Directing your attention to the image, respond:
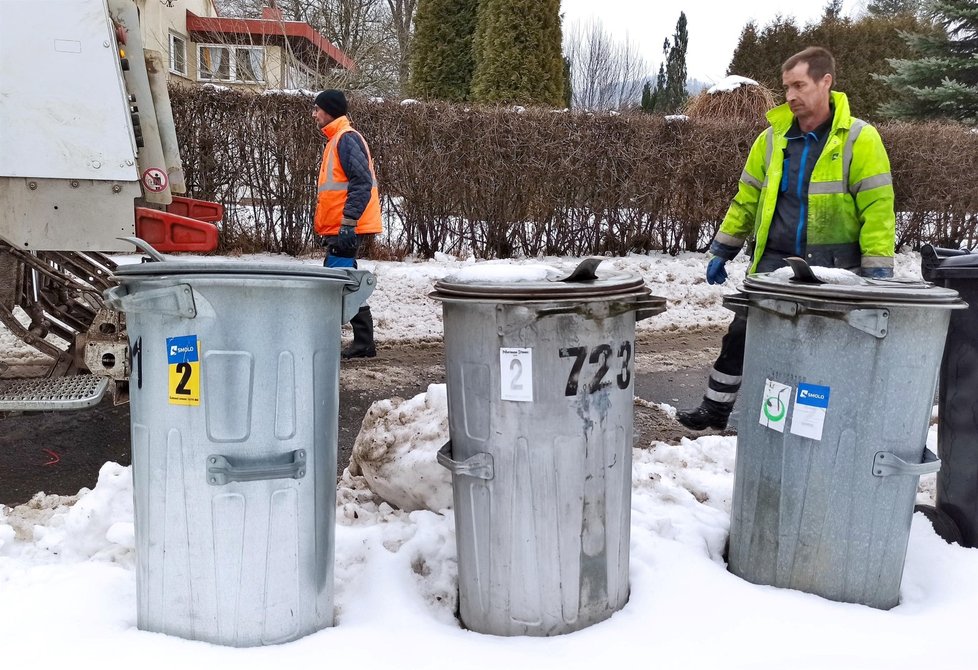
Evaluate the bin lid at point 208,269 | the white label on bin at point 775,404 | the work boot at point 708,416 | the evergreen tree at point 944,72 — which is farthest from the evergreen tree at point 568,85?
the bin lid at point 208,269

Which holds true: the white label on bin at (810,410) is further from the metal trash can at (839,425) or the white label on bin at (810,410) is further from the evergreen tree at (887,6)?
the evergreen tree at (887,6)

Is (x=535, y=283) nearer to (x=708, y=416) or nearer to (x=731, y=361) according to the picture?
(x=731, y=361)

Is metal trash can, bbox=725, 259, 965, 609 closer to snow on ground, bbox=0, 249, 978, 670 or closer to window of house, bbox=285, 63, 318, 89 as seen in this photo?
snow on ground, bbox=0, 249, 978, 670

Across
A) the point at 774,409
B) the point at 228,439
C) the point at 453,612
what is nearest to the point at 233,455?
the point at 228,439

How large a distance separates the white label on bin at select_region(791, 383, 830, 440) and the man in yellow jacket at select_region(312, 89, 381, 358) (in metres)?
3.68

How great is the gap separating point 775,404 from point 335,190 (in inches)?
160

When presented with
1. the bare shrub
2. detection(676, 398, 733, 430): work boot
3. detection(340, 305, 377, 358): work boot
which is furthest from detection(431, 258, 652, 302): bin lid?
the bare shrub

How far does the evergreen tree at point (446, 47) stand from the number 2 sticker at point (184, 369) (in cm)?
1474

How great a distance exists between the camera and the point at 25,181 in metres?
3.59

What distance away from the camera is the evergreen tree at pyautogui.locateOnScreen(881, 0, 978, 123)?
15.6 m

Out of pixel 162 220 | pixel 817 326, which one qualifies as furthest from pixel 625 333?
pixel 162 220

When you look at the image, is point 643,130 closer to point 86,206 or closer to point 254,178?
point 254,178

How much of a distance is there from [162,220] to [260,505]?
2.33 metres

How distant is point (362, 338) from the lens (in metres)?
6.04
